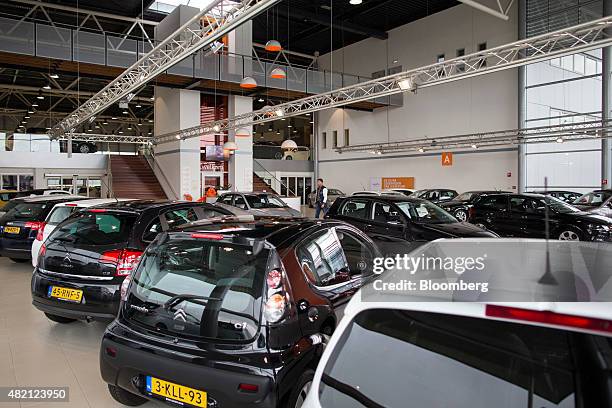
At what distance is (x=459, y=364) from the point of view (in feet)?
4.18

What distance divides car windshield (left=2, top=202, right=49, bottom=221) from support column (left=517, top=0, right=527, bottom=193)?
17074mm

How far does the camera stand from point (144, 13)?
19969 mm

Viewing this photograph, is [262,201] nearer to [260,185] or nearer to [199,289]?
[199,289]

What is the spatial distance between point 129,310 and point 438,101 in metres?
21.3

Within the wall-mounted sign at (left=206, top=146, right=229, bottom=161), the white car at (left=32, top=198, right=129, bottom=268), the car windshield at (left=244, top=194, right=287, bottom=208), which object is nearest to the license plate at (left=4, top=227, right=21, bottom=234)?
the white car at (left=32, top=198, right=129, bottom=268)

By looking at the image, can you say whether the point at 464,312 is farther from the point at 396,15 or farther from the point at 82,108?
the point at 396,15

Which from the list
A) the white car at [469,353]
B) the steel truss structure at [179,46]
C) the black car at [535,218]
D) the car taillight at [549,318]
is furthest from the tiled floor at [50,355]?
the black car at [535,218]

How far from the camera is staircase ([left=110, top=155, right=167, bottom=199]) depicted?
2106 centimetres

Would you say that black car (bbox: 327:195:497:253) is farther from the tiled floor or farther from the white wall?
the white wall

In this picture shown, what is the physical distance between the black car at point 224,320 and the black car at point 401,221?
4.22m

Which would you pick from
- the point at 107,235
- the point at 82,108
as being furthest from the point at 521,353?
the point at 82,108

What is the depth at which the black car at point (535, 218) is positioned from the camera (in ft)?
29.6

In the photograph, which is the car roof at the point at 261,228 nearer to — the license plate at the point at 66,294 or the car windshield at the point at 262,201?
the license plate at the point at 66,294

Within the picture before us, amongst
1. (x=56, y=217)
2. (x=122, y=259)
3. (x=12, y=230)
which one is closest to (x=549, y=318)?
(x=122, y=259)
